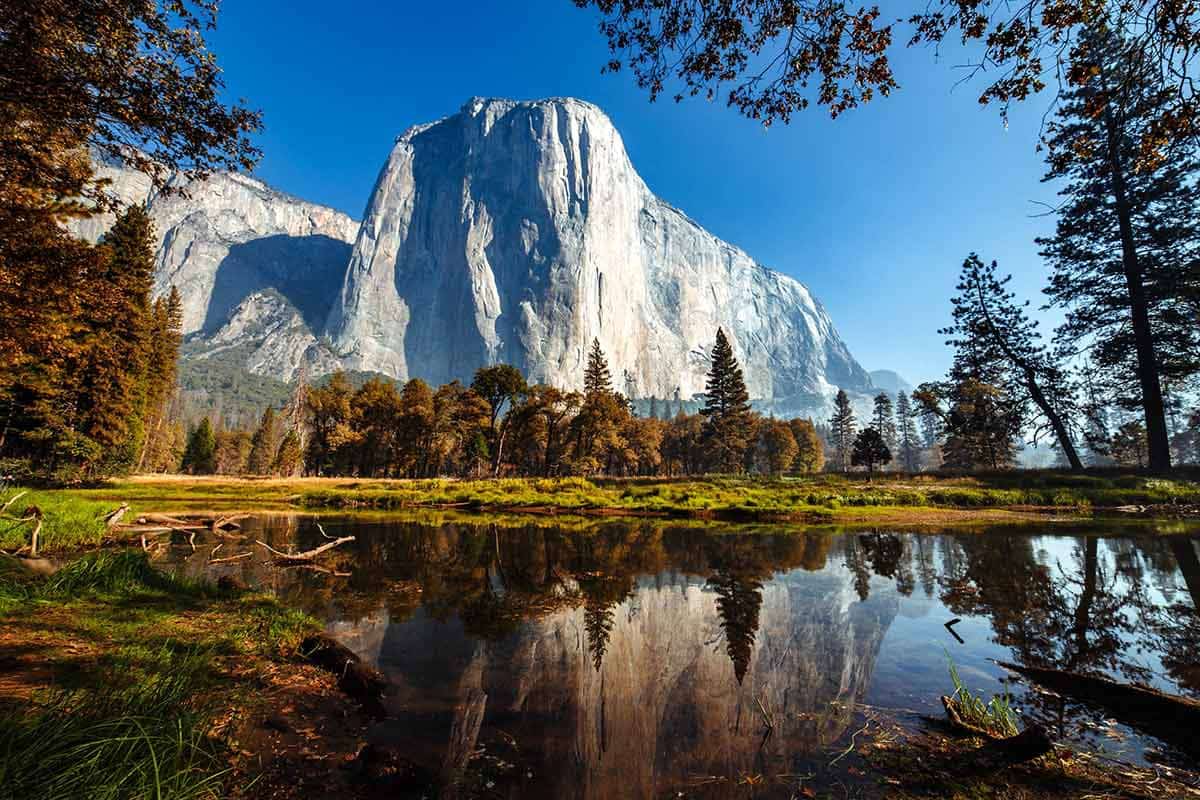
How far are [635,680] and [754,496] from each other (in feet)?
84.3

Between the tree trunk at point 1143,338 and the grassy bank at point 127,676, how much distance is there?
39.6 meters

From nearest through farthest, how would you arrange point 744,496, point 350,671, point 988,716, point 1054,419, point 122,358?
point 988,716 → point 350,671 → point 1054,419 → point 744,496 → point 122,358

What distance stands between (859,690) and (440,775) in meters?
4.86

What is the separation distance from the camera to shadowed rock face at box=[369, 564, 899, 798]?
4.14 meters

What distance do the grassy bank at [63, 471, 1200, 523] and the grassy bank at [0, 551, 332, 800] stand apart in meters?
23.7

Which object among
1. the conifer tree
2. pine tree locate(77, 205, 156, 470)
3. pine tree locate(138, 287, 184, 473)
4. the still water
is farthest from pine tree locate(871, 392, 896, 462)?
pine tree locate(138, 287, 184, 473)

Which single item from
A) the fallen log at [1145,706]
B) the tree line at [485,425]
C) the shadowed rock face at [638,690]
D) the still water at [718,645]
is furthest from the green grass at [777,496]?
the fallen log at [1145,706]

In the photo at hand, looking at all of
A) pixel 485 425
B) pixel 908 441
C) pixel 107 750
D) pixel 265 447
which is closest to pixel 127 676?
pixel 107 750

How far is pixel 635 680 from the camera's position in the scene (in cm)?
591

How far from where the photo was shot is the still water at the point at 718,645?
4230mm

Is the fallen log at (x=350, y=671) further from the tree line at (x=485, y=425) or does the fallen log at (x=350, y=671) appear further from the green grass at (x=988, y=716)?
the tree line at (x=485, y=425)

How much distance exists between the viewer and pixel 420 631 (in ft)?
24.9

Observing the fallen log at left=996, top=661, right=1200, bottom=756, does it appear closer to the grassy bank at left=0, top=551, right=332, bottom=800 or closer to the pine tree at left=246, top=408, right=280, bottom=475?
the grassy bank at left=0, top=551, right=332, bottom=800

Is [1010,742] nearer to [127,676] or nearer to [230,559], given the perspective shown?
[127,676]
